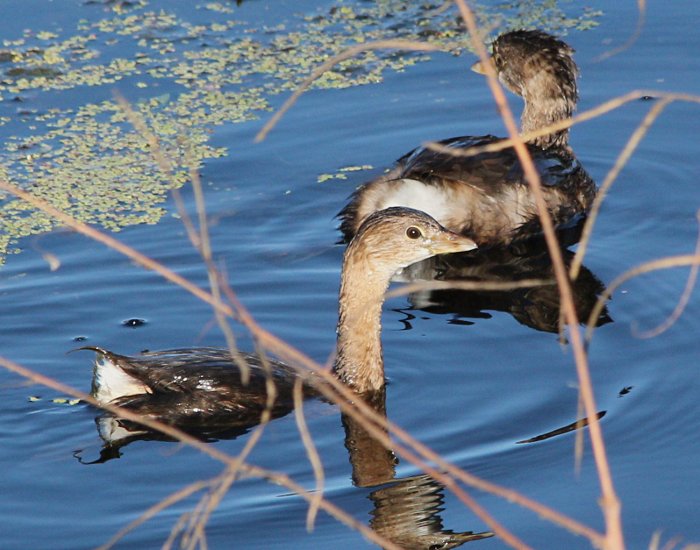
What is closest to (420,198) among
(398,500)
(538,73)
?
(538,73)

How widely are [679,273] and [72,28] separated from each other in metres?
4.83

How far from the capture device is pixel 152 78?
28.5ft

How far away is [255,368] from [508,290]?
5.79 feet

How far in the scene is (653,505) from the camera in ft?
14.6

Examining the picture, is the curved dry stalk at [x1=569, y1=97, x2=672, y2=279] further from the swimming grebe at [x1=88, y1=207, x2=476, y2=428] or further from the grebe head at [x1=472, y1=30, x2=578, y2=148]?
the grebe head at [x1=472, y1=30, x2=578, y2=148]

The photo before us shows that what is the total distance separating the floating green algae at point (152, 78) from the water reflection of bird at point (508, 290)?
1093 mm

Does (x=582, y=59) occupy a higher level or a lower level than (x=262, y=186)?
higher

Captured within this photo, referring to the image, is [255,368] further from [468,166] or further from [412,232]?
[468,166]

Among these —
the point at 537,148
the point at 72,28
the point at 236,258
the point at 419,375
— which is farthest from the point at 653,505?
the point at 72,28

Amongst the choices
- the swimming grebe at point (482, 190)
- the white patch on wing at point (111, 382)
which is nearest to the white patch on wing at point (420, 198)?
the swimming grebe at point (482, 190)

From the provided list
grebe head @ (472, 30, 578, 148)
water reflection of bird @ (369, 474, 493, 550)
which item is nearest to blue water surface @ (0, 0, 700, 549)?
water reflection of bird @ (369, 474, 493, 550)

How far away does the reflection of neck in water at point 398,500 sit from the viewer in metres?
4.37

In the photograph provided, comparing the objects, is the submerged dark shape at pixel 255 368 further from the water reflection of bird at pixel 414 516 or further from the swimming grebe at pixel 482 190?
the swimming grebe at pixel 482 190

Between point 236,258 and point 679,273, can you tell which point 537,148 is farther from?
point 236,258
